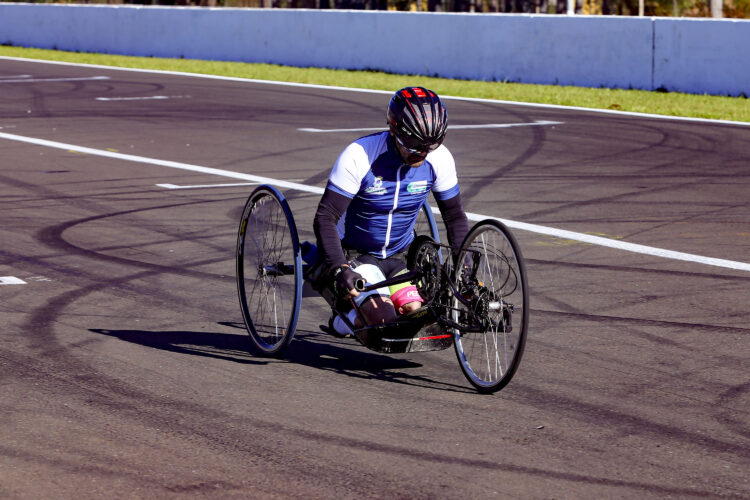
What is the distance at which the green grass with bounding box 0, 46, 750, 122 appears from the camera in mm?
22125

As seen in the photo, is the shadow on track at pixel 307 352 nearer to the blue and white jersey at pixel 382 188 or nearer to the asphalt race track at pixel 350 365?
the asphalt race track at pixel 350 365

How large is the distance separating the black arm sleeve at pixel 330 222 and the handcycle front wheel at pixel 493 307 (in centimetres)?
64

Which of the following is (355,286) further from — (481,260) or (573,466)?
(573,466)

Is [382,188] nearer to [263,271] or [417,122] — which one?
[417,122]

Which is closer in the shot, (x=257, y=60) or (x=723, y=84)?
(x=723, y=84)

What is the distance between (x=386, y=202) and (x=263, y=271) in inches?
39.9

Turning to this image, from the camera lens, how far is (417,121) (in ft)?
20.0

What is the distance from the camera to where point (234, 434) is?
5.39m

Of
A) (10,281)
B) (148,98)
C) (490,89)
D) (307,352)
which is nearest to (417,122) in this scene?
(307,352)

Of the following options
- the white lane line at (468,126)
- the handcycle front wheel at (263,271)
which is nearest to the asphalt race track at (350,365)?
the handcycle front wheel at (263,271)

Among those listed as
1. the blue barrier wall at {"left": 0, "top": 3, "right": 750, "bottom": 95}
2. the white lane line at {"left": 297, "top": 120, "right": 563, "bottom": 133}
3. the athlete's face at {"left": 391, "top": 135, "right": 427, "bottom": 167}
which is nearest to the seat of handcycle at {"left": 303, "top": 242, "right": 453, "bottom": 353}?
the athlete's face at {"left": 391, "top": 135, "right": 427, "bottom": 167}

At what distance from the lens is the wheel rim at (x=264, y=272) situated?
→ 6.89m

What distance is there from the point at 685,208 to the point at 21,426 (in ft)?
26.5

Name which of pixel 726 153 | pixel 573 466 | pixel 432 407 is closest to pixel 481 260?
pixel 432 407
